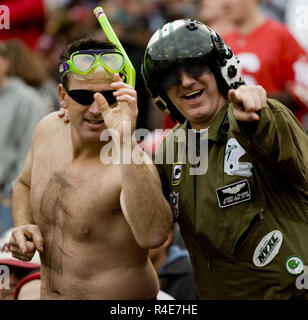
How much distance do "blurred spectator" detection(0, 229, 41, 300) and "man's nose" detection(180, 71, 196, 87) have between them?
6.23 ft

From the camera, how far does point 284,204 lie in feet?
11.3

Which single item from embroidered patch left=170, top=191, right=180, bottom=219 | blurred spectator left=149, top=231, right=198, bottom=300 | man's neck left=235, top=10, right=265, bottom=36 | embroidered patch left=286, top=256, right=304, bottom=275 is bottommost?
blurred spectator left=149, top=231, right=198, bottom=300

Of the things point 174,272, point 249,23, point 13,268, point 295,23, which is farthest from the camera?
point 295,23

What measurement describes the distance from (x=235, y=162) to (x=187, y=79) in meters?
0.47

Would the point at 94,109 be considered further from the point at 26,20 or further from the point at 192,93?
the point at 26,20

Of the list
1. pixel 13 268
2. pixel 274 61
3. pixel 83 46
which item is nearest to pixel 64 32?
pixel 274 61

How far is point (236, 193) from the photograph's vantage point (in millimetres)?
3445

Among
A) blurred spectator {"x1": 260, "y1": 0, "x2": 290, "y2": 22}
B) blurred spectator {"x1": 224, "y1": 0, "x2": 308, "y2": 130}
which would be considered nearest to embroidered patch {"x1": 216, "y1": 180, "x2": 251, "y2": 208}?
blurred spectator {"x1": 224, "y1": 0, "x2": 308, "y2": 130}

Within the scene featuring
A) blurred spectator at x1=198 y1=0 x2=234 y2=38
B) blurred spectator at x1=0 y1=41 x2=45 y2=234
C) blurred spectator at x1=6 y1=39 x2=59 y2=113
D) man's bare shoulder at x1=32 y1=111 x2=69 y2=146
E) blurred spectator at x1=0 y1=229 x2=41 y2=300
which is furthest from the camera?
blurred spectator at x1=6 y1=39 x2=59 y2=113

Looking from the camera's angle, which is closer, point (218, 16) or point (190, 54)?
point (190, 54)

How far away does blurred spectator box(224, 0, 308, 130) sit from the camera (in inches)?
241

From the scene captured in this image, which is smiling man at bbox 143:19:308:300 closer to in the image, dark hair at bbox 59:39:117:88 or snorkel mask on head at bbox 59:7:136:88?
snorkel mask on head at bbox 59:7:136:88

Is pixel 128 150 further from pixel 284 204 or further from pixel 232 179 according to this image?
pixel 284 204

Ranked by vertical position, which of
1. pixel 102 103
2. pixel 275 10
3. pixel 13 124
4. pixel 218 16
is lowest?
pixel 13 124
